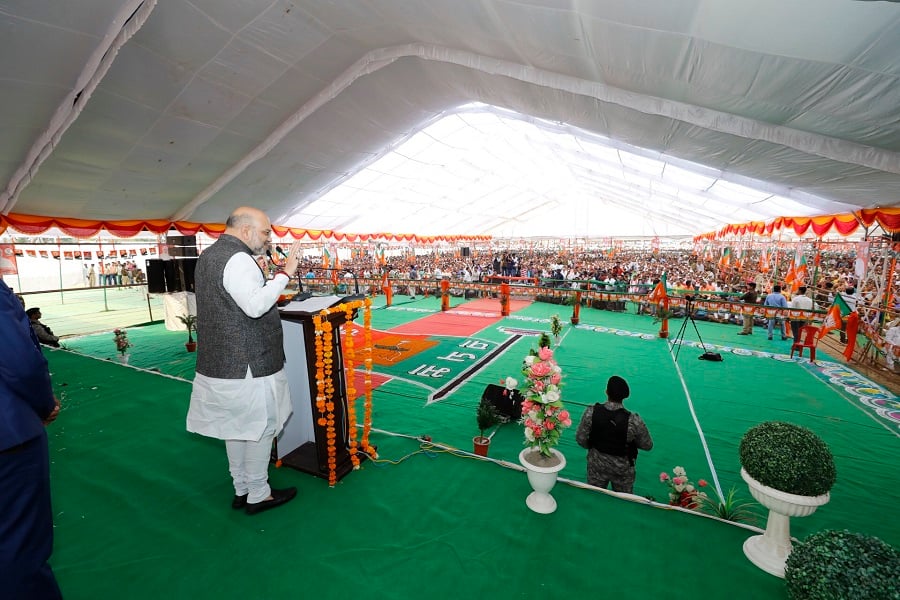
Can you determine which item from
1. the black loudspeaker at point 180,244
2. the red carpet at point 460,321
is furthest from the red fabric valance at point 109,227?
the red carpet at point 460,321

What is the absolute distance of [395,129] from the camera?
10.9m

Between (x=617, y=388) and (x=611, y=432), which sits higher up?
(x=617, y=388)

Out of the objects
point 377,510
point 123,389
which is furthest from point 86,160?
point 377,510

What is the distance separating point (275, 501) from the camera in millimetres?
2625

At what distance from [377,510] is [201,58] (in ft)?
24.2

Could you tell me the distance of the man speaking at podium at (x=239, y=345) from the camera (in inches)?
85.7

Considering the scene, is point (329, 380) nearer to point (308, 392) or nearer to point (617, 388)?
point (308, 392)

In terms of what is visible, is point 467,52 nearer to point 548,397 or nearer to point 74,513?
point 548,397

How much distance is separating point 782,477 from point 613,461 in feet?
3.84

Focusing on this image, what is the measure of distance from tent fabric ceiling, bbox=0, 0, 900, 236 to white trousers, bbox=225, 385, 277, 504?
4.18 m

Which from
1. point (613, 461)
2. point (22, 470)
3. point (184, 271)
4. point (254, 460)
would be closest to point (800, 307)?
point (613, 461)

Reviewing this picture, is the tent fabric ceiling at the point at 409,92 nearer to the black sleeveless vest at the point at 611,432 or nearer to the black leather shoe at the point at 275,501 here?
the black sleeveless vest at the point at 611,432

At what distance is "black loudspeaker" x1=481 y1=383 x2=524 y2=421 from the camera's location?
4664 mm

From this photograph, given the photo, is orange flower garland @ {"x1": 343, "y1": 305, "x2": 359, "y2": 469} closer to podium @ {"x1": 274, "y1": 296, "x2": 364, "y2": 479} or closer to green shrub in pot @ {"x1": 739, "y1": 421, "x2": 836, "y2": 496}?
podium @ {"x1": 274, "y1": 296, "x2": 364, "y2": 479}
